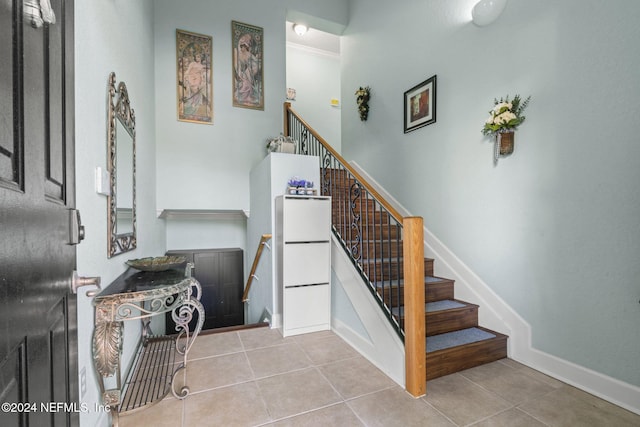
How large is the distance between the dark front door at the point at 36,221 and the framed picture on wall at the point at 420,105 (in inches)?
132

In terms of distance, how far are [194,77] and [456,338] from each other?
4723 mm

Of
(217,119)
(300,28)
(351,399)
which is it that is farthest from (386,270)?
(300,28)

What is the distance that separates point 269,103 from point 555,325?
4.56 meters

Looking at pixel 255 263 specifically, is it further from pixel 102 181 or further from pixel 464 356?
pixel 464 356

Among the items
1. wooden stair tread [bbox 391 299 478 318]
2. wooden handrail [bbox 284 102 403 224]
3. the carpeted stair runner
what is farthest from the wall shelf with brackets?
the carpeted stair runner

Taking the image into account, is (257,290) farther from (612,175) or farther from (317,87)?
(317,87)

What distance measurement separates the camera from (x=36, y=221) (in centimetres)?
64

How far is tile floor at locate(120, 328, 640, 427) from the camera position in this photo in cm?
177

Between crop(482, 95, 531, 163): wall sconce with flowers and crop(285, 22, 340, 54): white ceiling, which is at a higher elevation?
crop(285, 22, 340, 54): white ceiling

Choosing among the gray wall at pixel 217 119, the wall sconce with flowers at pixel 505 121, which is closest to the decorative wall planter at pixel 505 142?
the wall sconce with flowers at pixel 505 121

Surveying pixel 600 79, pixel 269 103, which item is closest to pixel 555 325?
pixel 600 79

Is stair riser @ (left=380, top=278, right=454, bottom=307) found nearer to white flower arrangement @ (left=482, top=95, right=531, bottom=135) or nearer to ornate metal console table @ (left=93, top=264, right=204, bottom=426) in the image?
white flower arrangement @ (left=482, top=95, right=531, bottom=135)

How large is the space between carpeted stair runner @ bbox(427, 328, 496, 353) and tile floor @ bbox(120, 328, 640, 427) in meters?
0.21

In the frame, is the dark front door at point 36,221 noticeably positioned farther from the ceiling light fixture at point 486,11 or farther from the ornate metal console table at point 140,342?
the ceiling light fixture at point 486,11
